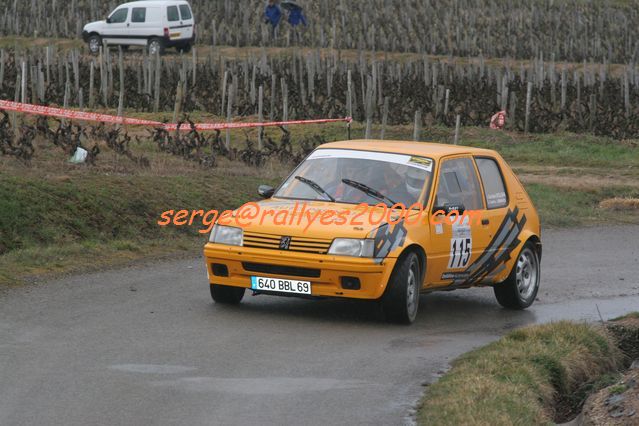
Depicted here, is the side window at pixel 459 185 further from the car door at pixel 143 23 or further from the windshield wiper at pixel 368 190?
the car door at pixel 143 23

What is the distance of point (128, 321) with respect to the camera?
1220 cm

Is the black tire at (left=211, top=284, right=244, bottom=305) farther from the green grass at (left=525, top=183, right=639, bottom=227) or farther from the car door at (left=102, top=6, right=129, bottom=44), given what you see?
the car door at (left=102, top=6, right=129, bottom=44)

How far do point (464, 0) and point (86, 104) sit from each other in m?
33.7

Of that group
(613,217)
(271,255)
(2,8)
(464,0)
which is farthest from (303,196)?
(464,0)

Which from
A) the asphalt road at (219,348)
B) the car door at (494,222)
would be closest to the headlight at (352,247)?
the asphalt road at (219,348)

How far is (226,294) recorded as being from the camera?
13.2 metres

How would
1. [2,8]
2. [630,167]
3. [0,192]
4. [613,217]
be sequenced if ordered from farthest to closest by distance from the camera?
[2,8]
[630,167]
[613,217]
[0,192]

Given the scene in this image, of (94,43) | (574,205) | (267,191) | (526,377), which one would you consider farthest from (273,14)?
(526,377)

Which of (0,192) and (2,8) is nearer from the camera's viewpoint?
(0,192)

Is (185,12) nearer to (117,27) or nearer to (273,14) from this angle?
(117,27)

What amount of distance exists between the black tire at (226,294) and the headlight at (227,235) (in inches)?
20.9

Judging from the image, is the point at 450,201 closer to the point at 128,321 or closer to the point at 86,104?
the point at 128,321

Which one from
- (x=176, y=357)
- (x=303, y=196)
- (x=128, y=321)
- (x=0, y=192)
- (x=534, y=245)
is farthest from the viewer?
(x=0, y=192)

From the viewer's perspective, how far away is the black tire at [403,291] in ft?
40.6
